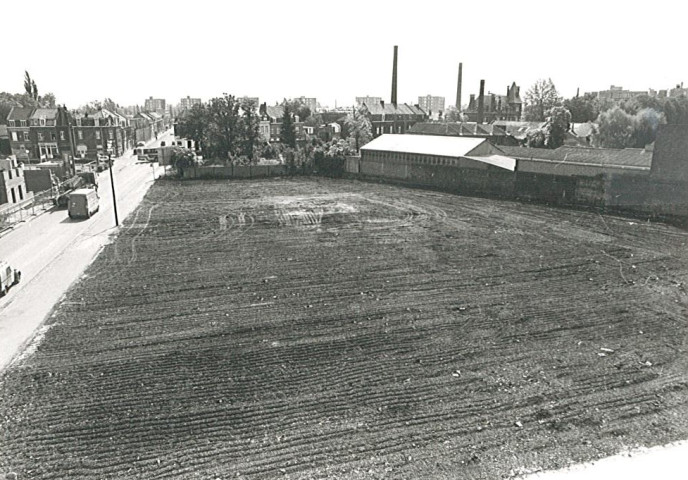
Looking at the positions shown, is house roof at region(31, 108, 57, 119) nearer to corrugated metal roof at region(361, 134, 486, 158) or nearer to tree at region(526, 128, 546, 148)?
corrugated metal roof at region(361, 134, 486, 158)

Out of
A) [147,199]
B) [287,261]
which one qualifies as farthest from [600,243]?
[147,199]

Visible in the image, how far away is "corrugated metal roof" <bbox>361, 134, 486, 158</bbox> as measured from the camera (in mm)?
45781

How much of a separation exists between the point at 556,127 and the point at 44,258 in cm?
5329

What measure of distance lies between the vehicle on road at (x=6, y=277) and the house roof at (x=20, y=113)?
53586 millimetres

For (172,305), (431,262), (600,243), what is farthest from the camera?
(600,243)

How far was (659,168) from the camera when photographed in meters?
32.4

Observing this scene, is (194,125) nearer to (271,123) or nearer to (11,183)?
(271,123)

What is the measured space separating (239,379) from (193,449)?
2726 millimetres

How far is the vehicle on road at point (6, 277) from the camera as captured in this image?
717 inches

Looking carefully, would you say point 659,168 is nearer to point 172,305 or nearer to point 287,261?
point 287,261

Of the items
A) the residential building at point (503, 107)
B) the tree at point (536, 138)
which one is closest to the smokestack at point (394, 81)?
the residential building at point (503, 107)

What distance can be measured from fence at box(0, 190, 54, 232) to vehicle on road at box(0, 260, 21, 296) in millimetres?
10785

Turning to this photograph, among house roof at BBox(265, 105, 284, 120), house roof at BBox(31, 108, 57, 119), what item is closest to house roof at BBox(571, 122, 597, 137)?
house roof at BBox(265, 105, 284, 120)

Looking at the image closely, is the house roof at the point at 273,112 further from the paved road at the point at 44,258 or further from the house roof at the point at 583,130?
the paved road at the point at 44,258
